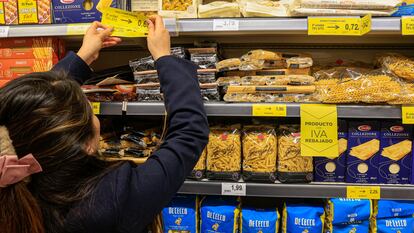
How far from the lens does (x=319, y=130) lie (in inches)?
58.1

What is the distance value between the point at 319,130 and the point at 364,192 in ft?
1.09

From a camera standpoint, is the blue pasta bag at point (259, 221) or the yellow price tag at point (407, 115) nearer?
the yellow price tag at point (407, 115)

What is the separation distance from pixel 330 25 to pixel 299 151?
530 mm

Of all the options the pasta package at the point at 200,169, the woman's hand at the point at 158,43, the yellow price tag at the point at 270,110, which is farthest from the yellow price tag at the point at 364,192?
the woman's hand at the point at 158,43

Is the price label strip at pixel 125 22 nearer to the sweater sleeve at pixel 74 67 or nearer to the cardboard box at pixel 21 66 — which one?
the sweater sleeve at pixel 74 67

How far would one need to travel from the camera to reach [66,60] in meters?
1.26

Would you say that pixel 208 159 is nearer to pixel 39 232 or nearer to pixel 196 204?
pixel 196 204

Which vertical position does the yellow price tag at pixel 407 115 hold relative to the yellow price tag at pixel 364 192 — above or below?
above

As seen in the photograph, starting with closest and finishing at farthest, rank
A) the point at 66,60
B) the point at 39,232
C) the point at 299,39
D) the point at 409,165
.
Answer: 1. the point at 39,232
2. the point at 66,60
3. the point at 409,165
4. the point at 299,39

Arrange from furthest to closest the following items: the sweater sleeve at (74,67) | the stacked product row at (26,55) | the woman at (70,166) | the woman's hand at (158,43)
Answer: the stacked product row at (26,55), the sweater sleeve at (74,67), the woman's hand at (158,43), the woman at (70,166)

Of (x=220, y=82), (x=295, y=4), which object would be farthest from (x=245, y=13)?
(x=220, y=82)

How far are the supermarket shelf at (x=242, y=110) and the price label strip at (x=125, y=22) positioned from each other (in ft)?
1.12

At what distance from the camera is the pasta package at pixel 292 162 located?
1.54 meters

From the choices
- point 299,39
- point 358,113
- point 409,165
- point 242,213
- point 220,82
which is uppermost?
point 299,39
